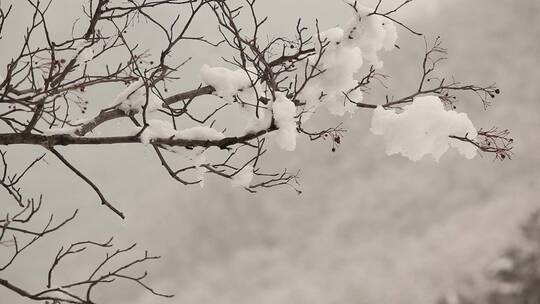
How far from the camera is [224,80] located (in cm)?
446

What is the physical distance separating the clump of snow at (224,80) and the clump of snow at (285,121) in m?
0.75

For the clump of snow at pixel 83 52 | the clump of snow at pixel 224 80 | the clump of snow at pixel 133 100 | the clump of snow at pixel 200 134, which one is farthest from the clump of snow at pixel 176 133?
the clump of snow at pixel 83 52

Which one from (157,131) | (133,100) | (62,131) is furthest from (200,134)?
(62,131)

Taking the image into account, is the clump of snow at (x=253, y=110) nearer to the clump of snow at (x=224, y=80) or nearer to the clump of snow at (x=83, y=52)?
the clump of snow at (x=224, y=80)

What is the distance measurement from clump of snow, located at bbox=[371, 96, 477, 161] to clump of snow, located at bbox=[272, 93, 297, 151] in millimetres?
700

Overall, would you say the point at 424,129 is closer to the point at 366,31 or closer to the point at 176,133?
the point at 366,31

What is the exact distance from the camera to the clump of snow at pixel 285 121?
3.71 meters

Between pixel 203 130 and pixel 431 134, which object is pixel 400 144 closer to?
pixel 431 134

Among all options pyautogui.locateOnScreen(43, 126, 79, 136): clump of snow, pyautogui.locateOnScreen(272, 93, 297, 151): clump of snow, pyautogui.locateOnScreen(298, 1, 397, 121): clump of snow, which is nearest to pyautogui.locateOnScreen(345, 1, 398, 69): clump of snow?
pyautogui.locateOnScreen(298, 1, 397, 121): clump of snow

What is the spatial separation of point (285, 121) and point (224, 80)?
942 mm

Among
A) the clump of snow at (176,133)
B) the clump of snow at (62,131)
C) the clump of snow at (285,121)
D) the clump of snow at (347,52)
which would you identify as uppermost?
the clump of snow at (347,52)

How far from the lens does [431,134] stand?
3.94 metres

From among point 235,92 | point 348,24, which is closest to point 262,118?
point 235,92

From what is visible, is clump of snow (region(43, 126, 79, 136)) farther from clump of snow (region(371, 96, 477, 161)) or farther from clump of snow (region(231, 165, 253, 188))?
clump of snow (region(371, 96, 477, 161))
